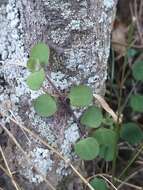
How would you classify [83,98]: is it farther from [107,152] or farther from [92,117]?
[107,152]

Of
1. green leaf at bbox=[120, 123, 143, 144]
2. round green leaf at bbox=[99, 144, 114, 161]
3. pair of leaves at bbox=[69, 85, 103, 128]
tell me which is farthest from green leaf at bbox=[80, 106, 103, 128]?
green leaf at bbox=[120, 123, 143, 144]

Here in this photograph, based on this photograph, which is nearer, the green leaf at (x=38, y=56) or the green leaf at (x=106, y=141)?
the green leaf at (x=38, y=56)

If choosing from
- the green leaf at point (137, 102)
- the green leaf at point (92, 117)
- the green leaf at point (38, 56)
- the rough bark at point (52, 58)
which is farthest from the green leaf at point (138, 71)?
the green leaf at point (38, 56)

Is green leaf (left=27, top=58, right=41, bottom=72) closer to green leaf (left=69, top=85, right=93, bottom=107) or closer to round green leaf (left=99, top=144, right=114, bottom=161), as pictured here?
green leaf (left=69, top=85, right=93, bottom=107)

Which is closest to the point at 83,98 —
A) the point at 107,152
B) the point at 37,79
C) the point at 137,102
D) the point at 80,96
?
the point at 80,96

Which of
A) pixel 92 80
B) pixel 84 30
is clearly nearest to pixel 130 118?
pixel 92 80

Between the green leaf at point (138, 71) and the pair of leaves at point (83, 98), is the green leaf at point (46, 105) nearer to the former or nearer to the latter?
the pair of leaves at point (83, 98)
